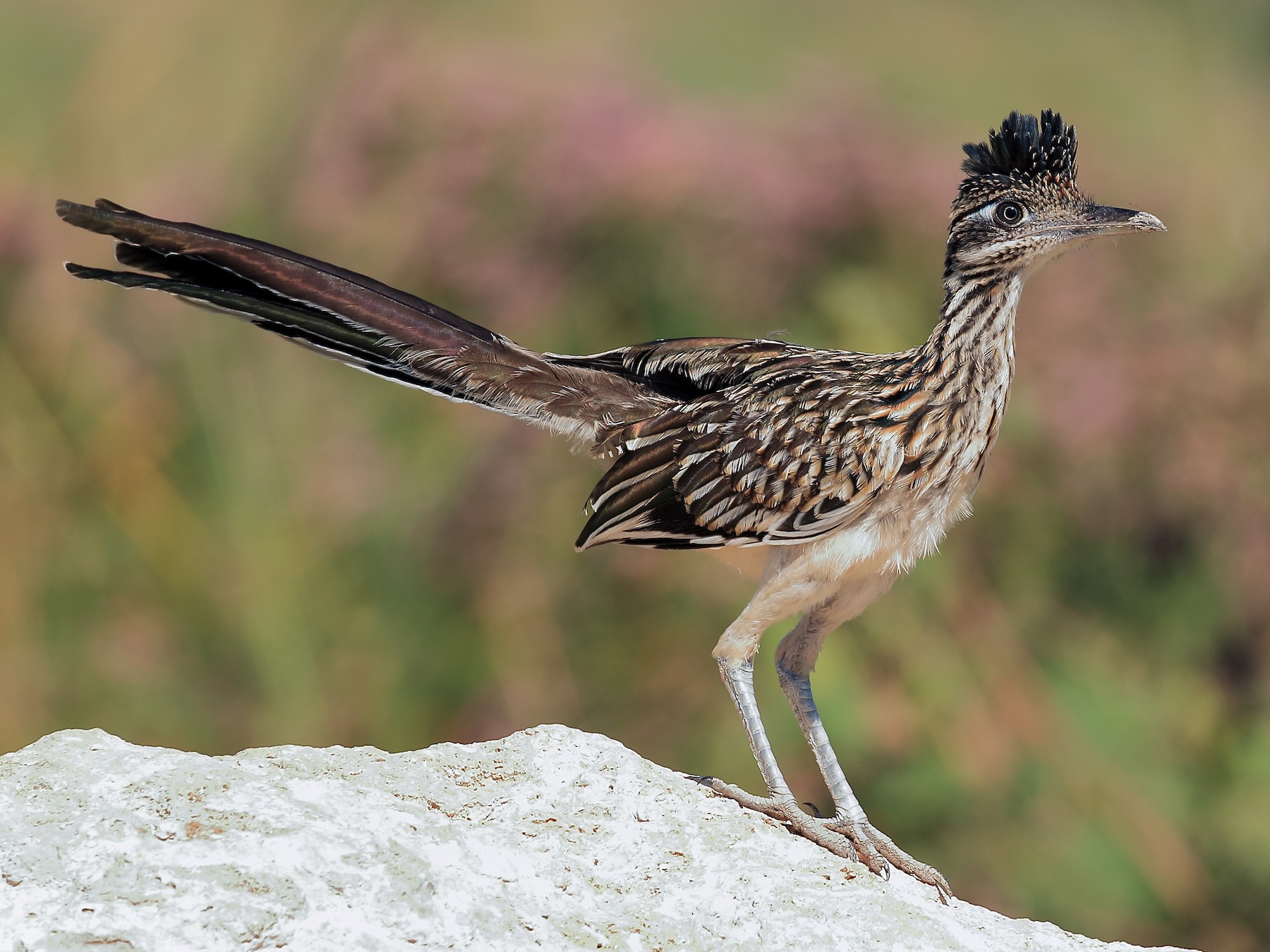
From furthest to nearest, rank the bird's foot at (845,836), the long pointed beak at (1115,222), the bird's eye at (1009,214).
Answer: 1. the bird's eye at (1009,214)
2. the long pointed beak at (1115,222)
3. the bird's foot at (845,836)

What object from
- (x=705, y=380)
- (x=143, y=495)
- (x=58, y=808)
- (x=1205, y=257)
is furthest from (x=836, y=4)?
(x=58, y=808)

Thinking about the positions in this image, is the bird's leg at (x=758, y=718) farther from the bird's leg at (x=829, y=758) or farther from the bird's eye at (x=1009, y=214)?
the bird's eye at (x=1009, y=214)

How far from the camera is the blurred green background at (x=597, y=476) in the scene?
735 centimetres

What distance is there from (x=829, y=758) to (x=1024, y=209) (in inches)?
78.4

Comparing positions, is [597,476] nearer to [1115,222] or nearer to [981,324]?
[981,324]

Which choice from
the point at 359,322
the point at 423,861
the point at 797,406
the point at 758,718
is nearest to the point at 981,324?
the point at 797,406

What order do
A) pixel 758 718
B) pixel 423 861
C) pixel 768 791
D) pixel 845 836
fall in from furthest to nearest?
1. pixel 758 718
2. pixel 768 791
3. pixel 845 836
4. pixel 423 861

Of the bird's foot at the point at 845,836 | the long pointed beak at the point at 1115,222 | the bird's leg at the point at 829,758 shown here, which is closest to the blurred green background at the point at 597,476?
the bird's leg at the point at 829,758

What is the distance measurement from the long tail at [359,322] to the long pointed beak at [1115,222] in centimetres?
164

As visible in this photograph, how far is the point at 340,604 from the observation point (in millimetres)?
8414

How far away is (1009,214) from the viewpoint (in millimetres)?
5113

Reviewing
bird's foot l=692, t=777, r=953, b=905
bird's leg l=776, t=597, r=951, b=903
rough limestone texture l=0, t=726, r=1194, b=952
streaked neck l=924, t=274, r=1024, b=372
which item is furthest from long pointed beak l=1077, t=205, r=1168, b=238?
rough limestone texture l=0, t=726, r=1194, b=952

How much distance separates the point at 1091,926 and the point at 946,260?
11.7 ft

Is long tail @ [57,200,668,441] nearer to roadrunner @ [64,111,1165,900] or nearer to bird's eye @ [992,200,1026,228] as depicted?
roadrunner @ [64,111,1165,900]
